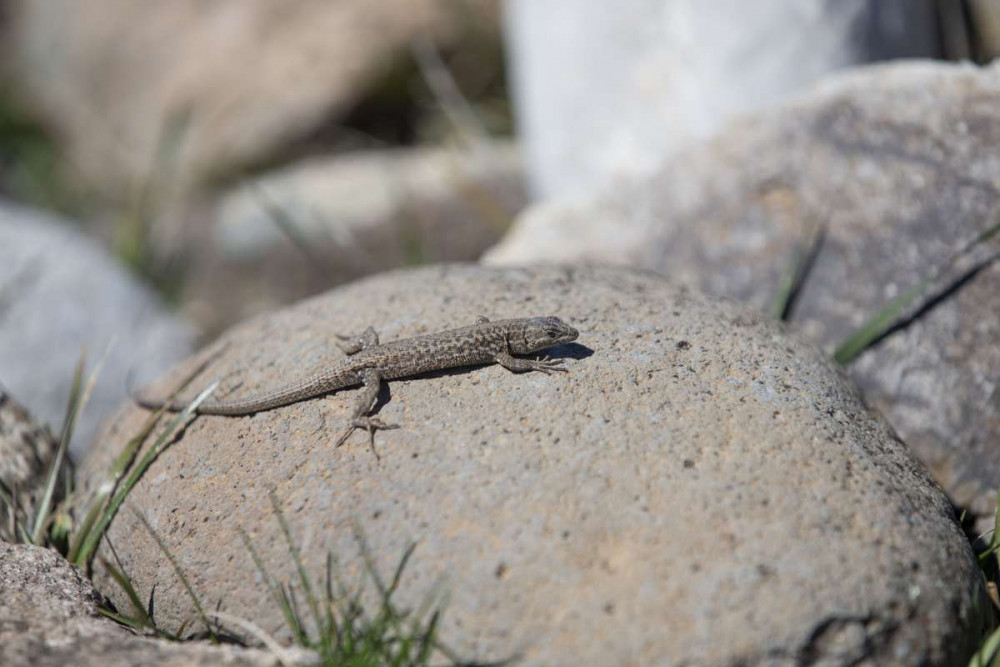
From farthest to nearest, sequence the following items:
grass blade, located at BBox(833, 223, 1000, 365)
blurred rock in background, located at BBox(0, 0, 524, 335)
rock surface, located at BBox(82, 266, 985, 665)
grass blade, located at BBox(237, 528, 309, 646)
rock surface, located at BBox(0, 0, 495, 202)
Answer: rock surface, located at BBox(0, 0, 495, 202)
blurred rock in background, located at BBox(0, 0, 524, 335)
grass blade, located at BBox(833, 223, 1000, 365)
grass blade, located at BBox(237, 528, 309, 646)
rock surface, located at BBox(82, 266, 985, 665)

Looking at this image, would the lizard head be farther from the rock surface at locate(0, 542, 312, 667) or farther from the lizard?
the rock surface at locate(0, 542, 312, 667)

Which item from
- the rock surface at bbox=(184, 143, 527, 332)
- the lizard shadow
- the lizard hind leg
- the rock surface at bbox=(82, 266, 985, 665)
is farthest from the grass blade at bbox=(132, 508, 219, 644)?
the rock surface at bbox=(184, 143, 527, 332)

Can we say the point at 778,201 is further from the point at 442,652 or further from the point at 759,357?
the point at 442,652

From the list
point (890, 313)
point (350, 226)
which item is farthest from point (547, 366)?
point (350, 226)

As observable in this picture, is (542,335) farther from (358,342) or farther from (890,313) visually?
(890,313)

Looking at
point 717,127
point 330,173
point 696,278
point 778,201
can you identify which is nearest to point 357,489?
point 696,278

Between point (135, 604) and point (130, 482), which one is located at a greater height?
point (130, 482)
